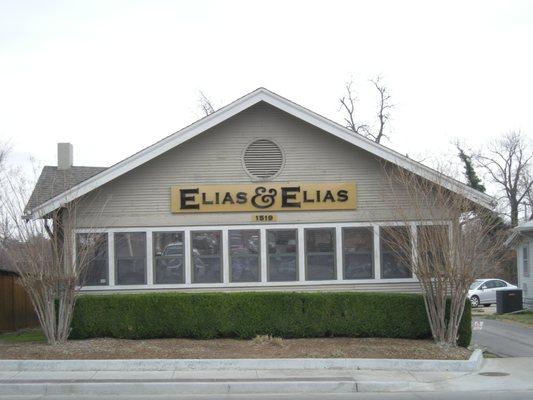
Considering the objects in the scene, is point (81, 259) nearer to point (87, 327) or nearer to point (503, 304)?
point (87, 327)

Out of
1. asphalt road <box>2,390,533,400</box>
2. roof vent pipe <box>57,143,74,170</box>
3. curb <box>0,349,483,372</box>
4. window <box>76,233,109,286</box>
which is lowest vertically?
asphalt road <box>2,390,533,400</box>

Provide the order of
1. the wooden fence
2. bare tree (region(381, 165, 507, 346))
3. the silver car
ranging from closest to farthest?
bare tree (region(381, 165, 507, 346))
the wooden fence
the silver car

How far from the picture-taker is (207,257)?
17531mm

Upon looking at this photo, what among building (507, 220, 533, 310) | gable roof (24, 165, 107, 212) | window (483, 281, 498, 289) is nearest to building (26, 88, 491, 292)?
gable roof (24, 165, 107, 212)

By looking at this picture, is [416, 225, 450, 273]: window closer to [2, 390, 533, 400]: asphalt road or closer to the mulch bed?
the mulch bed

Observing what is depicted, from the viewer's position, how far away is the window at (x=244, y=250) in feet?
57.5

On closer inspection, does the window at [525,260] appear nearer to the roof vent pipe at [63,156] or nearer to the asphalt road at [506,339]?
the asphalt road at [506,339]

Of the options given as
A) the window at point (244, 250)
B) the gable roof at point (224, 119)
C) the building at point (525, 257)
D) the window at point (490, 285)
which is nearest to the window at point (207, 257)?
the window at point (244, 250)

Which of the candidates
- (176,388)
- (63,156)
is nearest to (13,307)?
(63,156)

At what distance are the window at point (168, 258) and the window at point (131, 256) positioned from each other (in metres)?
0.33

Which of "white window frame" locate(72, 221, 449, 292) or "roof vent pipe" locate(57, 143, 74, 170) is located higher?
"roof vent pipe" locate(57, 143, 74, 170)

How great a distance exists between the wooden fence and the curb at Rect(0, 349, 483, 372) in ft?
22.6

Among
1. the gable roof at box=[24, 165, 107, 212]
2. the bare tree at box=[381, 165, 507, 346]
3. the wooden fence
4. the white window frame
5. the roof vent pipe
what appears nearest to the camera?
the bare tree at box=[381, 165, 507, 346]

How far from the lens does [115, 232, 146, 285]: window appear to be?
57.4 ft
